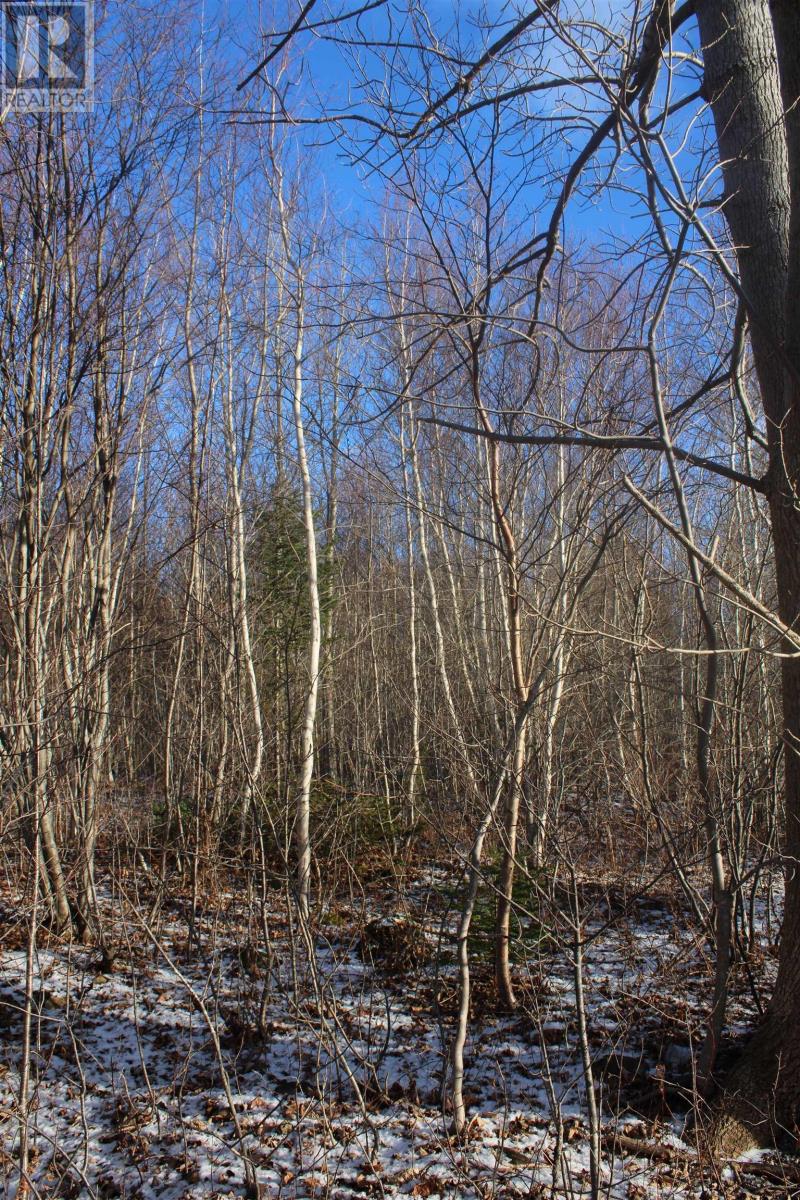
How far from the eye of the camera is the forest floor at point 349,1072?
3.12m

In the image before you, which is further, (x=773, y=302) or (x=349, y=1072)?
(x=773, y=302)

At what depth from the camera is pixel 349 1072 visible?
3.01 metres

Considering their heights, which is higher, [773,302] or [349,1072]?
[773,302]

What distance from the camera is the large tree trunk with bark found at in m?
3.06

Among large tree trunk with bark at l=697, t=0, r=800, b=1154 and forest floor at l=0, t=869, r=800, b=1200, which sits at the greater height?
large tree trunk with bark at l=697, t=0, r=800, b=1154

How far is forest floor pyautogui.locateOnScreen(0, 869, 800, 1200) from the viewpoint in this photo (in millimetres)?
3115

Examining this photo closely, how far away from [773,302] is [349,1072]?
3.52 m

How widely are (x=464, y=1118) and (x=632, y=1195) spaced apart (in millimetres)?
749

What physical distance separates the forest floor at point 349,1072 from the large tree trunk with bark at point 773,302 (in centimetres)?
24

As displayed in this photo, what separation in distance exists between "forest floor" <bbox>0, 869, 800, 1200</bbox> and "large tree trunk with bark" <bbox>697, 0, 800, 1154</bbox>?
0.79ft

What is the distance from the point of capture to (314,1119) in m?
3.55

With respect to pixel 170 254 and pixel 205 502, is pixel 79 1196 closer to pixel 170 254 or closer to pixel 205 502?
pixel 205 502

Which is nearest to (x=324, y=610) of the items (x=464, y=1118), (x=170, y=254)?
Answer: (x=170, y=254)

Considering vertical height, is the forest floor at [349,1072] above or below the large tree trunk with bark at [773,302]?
below
